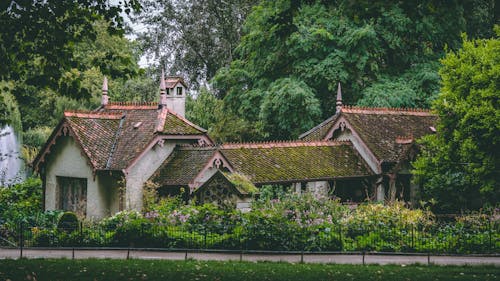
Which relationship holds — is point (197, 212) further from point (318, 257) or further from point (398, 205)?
point (398, 205)

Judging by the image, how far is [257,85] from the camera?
48594 mm

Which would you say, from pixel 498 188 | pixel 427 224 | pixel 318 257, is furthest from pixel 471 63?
pixel 318 257

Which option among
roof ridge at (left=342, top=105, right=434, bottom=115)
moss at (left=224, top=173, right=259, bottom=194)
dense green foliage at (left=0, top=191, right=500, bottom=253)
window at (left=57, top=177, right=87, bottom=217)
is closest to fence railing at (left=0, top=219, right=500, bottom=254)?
dense green foliage at (left=0, top=191, right=500, bottom=253)

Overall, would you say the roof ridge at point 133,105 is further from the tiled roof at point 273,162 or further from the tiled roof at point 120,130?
the tiled roof at point 273,162

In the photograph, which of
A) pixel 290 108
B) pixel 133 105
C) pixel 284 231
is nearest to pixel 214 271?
pixel 284 231

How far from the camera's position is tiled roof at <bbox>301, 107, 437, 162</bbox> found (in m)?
36.0

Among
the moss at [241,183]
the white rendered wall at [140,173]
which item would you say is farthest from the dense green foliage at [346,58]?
the moss at [241,183]

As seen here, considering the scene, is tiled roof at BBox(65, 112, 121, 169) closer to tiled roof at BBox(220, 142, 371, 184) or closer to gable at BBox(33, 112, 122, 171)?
gable at BBox(33, 112, 122, 171)

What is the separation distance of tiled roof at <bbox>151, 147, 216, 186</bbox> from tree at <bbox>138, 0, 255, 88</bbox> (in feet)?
92.1

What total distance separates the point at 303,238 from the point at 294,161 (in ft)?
35.2

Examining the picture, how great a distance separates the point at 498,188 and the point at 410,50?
19.3 m

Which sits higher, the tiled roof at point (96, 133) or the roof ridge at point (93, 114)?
the roof ridge at point (93, 114)

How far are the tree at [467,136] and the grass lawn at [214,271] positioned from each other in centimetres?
914

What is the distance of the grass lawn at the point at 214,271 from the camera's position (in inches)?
693
